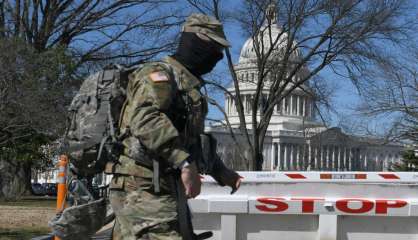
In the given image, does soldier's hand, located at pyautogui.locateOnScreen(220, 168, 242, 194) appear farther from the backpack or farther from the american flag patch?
the american flag patch

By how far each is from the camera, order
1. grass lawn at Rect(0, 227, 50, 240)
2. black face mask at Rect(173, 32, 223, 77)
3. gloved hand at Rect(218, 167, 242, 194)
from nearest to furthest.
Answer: black face mask at Rect(173, 32, 223, 77) → gloved hand at Rect(218, 167, 242, 194) → grass lawn at Rect(0, 227, 50, 240)

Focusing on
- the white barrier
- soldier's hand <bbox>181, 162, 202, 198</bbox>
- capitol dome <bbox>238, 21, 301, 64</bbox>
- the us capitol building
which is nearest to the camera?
soldier's hand <bbox>181, 162, 202, 198</bbox>

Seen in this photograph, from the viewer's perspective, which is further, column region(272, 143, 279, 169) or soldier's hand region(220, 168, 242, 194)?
column region(272, 143, 279, 169)

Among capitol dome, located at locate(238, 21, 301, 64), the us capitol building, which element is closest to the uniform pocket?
the us capitol building

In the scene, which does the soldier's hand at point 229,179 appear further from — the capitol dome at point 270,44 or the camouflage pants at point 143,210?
the capitol dome at point 270,44

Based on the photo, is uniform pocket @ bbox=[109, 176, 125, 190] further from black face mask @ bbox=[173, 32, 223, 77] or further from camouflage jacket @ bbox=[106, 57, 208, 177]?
black face mask @ bbox=[173, 32, 223, 77]

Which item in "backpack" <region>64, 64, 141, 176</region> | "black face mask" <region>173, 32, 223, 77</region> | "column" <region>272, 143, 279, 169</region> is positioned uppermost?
"column" <region>272, 143, 279, 169</region>

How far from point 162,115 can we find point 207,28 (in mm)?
569

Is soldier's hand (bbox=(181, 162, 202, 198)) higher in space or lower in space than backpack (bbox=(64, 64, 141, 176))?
lower

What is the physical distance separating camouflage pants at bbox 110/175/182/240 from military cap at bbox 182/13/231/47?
737mm

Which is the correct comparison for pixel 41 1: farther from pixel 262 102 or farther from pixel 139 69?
pixel 139 69

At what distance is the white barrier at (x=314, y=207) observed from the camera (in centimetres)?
604

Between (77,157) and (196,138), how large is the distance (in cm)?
61

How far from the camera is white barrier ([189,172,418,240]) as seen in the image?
19.8ft
